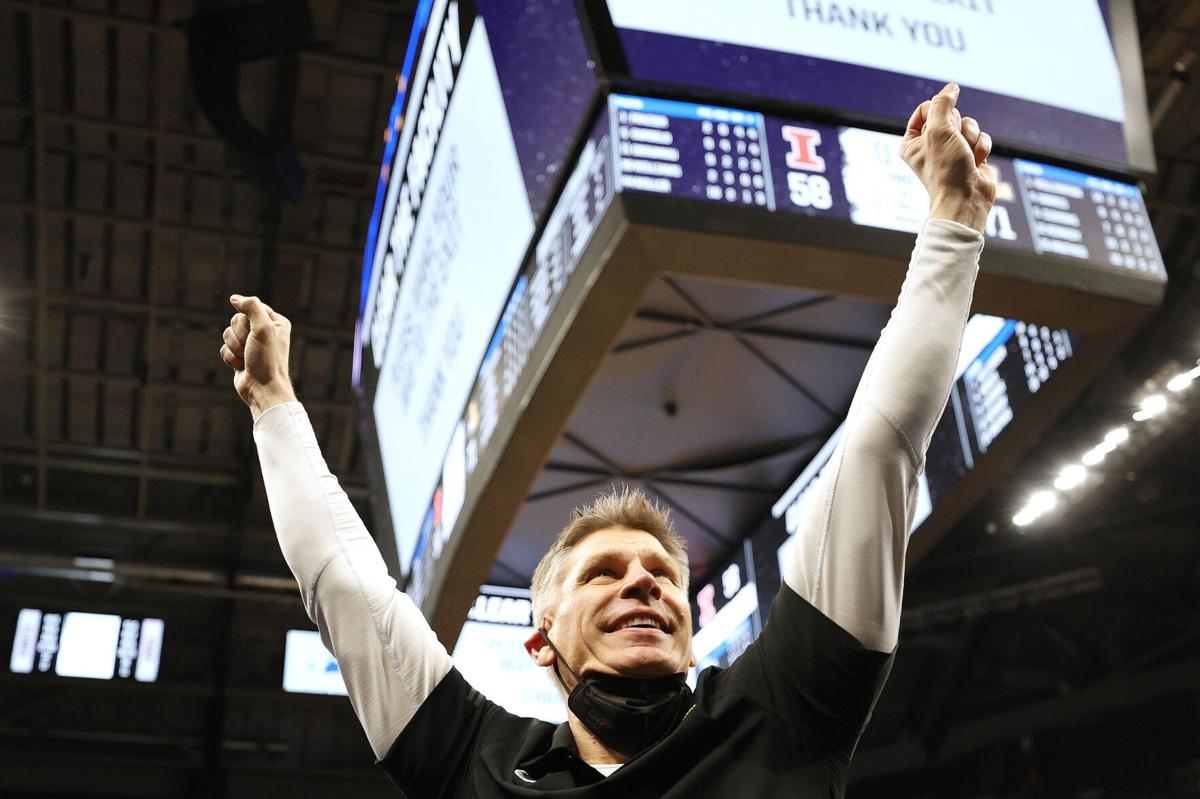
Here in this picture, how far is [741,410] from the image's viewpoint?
4.39 m

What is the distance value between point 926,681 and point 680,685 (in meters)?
10.9

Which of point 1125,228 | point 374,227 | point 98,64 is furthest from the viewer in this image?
point 98,64

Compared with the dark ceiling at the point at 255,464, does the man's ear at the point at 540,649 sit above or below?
below

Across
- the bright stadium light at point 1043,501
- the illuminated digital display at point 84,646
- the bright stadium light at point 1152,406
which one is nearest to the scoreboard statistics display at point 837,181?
the bright stadium light at point 1152,406

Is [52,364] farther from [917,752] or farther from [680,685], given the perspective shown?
[680,685]

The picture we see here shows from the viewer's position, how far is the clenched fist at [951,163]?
4.46 feet

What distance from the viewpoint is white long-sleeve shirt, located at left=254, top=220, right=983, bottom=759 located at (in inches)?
48.2

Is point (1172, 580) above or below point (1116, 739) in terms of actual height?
above

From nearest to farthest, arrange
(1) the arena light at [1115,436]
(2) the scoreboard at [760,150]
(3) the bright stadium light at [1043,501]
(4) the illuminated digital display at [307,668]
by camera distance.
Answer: (2) the scoreboard at [760,150]
(1) the arena light at [1115,436]
(3) the bright stadium light at [1043,501]
(4) the illuminated digital display at [307,668]

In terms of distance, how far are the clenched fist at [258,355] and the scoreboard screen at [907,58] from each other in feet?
5.00

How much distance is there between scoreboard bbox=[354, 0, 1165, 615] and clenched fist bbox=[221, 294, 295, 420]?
49.2 inches

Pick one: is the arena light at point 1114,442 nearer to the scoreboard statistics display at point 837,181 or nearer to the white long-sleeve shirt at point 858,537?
the scoreboard statistics display at point 837,181

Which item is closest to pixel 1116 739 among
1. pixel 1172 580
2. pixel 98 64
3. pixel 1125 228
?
pixel 1172 580

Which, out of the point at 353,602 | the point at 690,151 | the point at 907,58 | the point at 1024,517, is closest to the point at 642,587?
the point at 353,602
